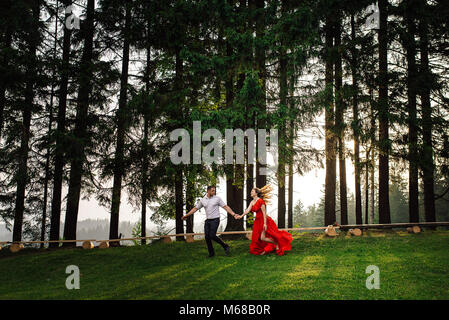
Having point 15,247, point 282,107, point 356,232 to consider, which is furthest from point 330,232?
point 15,247

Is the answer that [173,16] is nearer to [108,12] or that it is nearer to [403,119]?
[108,12]

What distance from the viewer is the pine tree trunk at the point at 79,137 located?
36.6 feet

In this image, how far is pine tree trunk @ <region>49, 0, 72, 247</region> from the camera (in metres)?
11.1

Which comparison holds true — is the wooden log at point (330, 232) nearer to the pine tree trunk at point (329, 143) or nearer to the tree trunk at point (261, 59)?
the pine tree trunk at point (329, 143)

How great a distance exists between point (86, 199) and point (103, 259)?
505cm

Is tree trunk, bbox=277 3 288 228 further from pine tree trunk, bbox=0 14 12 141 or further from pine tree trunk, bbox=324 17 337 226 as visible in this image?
pine tree trunk, bbox=0 14 12 141

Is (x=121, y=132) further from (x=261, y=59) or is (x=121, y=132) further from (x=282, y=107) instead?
(x=282, y=107)

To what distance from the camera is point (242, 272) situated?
20.2 ft

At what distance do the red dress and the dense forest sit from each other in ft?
8.20

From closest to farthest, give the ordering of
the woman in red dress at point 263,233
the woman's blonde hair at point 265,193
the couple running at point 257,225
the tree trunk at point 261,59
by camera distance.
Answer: the couple running at point 257,225
the woman in red dress at point 263,233
the woman's blonde hair at point 265,193
the tree trunk at point 261,59

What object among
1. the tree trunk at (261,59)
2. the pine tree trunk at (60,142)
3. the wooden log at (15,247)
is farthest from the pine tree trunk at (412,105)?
the wooden log at (15,247)

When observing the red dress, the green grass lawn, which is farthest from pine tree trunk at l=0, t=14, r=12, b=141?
the red dress

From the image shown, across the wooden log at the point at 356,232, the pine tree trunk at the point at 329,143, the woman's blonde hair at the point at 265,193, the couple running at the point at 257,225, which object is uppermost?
the pine tree trunk at the point at 329,143

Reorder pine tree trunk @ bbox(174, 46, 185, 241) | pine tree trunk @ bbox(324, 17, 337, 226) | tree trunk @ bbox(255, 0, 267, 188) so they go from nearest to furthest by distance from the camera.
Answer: tree trunk @ bbox(255, 0, 267, 188) < pine tree trunk @ bbox(174, 46, 185, 241) < pine tree trunk @ bbox(324, 17, 337, 226)
